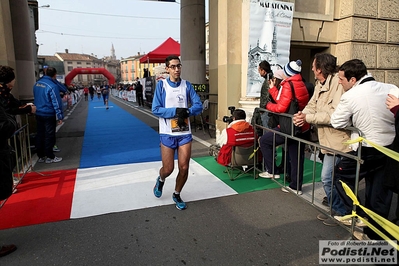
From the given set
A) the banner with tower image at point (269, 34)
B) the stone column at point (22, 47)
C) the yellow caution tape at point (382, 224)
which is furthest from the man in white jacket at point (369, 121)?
the stone column at point (22, 47)

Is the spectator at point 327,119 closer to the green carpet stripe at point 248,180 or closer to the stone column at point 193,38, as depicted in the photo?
the green carpet stripe at point 248,180

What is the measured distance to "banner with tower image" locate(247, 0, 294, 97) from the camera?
22.7ft

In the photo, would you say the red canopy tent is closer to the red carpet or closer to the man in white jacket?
the red carpet

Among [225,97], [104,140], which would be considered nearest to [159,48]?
[104,140]

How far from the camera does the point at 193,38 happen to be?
11945 mm

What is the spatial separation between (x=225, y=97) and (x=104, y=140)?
162 inches

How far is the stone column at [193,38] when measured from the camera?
11750 millimetres

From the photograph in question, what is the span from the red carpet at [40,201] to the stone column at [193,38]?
7771 millimetres

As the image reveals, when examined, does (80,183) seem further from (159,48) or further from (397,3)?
(159,48)

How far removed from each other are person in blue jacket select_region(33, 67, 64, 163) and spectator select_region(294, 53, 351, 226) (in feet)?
16.4

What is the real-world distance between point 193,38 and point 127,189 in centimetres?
862

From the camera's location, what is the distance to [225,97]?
741 cm

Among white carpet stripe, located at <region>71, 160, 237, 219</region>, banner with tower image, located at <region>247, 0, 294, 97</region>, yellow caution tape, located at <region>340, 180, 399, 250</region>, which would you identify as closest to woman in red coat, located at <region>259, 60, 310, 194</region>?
white carpet stripe, located at <region>71, 160, 237, 219</region>

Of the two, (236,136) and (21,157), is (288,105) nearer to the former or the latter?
Answer: (236,136)
